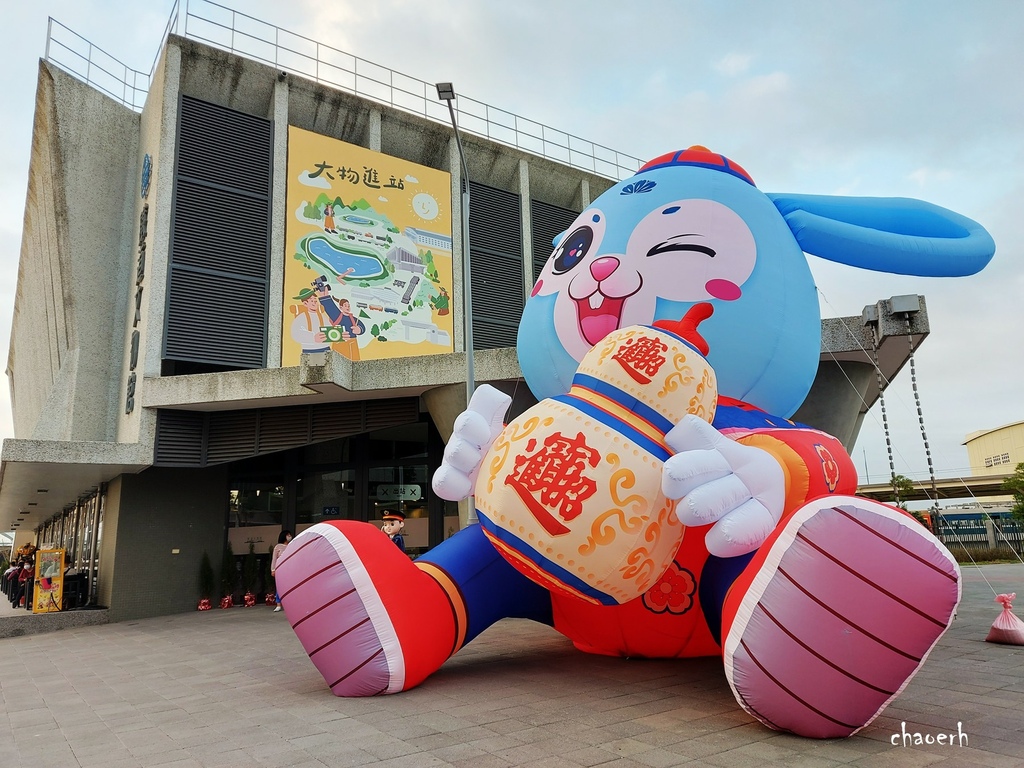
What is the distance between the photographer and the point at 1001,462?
56844mm

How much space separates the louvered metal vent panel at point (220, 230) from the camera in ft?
48.1

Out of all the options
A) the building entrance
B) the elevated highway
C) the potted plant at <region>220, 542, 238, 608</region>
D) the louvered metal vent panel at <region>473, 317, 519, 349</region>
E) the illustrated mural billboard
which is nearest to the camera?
the potted plant at <region>220, 542, 238, 608</region>

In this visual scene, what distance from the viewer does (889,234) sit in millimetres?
6117

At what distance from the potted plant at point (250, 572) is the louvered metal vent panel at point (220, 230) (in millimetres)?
6392

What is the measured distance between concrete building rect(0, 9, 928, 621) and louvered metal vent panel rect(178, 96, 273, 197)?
44 mm

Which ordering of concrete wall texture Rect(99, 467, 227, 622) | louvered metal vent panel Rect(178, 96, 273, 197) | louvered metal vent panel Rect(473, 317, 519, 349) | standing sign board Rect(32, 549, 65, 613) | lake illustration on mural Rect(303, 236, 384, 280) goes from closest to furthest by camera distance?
concrete wall texture Rect(99, 467, 227, 622) → standing sign board Rect(32, 549, 65, 613) → louvered metal vent panel Rect(178, 96, 273, 197) → lake illustration on mural Rect(303, 236, 384, 280) → louvered metal vent panel Rect(473, 317, 519, 349)

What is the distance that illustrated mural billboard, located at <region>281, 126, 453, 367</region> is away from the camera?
15.7 meters

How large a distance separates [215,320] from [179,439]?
2655mm

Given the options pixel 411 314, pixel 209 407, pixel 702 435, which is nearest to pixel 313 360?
pixel 209 407

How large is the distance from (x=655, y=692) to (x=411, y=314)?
12911mm

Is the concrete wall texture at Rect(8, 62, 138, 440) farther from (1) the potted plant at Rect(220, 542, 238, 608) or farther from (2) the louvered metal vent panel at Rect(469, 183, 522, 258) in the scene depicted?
(2) the louvered metal vent panel at Rect(469, 183, 522, 258)

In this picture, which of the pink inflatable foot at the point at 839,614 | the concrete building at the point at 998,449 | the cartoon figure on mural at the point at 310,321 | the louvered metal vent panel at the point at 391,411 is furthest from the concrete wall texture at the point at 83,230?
the concrete building at the point at 998,449

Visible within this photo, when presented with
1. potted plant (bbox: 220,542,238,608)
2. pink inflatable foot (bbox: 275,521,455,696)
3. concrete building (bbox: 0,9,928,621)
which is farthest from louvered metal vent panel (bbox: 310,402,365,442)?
pink inflatable foot (bbox: 275,521,455,696)

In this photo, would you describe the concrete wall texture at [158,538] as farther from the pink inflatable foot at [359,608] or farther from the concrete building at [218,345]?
the pink inflatable foot at [359,608]
